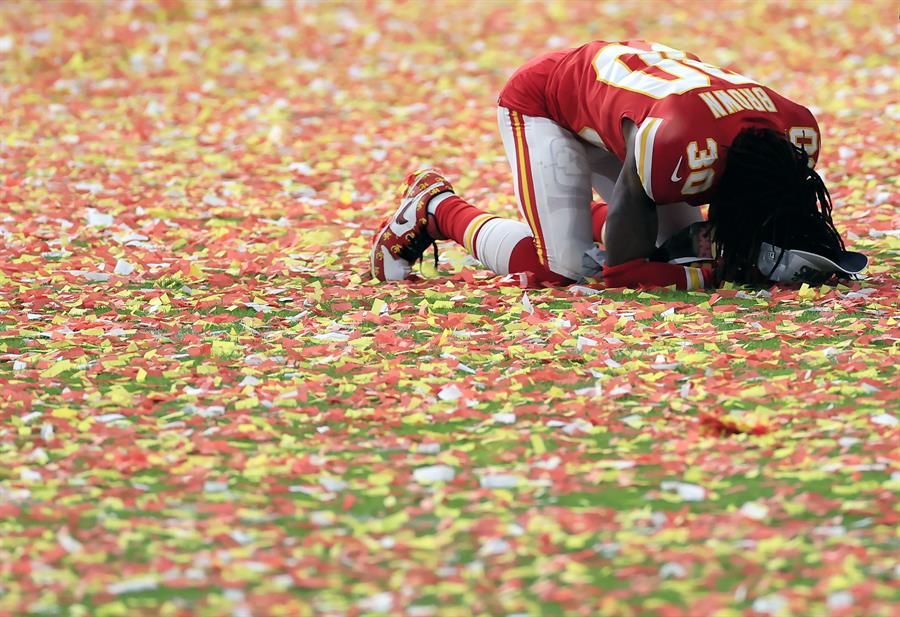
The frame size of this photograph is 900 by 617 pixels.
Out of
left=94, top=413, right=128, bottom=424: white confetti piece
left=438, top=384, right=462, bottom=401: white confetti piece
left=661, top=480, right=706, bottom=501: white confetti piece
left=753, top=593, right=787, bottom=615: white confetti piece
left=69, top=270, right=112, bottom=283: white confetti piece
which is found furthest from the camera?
left=69, top=270, right=112, bottom=283: white confetti piece

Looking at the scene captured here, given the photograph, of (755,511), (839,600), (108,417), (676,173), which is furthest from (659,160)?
(839,600)

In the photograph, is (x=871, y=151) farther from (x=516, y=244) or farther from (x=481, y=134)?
(x=516, y=244)

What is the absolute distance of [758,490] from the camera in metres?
3.73

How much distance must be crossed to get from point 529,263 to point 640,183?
791 mm

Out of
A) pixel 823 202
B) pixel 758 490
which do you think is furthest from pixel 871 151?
pixel 758 490

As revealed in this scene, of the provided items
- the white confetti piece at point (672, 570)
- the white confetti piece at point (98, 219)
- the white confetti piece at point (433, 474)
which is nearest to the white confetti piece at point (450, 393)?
the white confetti piece at point (433, 474)

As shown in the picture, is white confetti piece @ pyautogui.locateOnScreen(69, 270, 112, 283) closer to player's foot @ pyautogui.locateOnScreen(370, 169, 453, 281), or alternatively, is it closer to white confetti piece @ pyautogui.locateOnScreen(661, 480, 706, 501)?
player's foot @ pyautogui.locateOnScreen(370, 169, 453, 281)

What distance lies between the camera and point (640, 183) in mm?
5363

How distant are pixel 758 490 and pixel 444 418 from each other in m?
1.06

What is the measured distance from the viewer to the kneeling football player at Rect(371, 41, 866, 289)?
5.24 meters

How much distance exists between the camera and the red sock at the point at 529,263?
5.96 metres

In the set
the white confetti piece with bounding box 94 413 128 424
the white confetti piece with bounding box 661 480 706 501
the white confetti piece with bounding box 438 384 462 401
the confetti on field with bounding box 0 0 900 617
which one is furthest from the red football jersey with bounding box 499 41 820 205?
the white confetti piece with bounding box 94 413 128 424

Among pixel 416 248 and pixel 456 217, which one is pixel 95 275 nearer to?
pixel 416 248

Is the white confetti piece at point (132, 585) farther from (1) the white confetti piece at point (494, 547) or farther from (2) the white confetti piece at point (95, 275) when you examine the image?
(2) the white confetti piece at point (95, 275)
